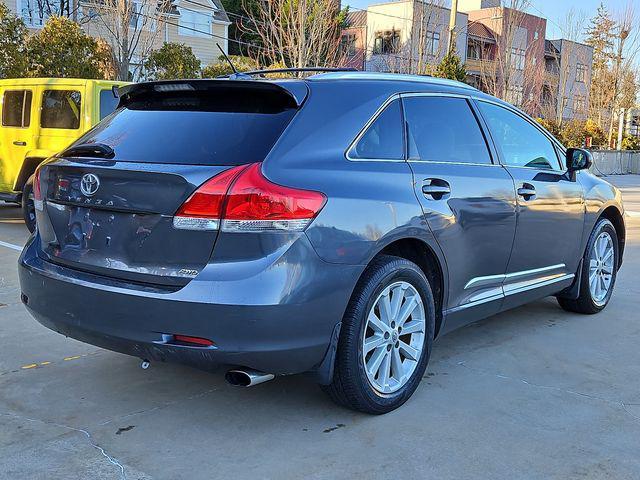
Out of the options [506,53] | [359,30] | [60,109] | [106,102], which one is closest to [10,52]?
[60,109]

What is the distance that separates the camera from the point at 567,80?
1689 inches

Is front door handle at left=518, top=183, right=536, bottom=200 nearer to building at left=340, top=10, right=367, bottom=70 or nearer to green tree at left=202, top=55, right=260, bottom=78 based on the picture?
green tree at left=202, top=55, right=260, bottom=78

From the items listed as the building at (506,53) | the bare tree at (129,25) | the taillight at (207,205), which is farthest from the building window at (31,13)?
the taillight at (207,205)

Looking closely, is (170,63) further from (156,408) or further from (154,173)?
(154,173)

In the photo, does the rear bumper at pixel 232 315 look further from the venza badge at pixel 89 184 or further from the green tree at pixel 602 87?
the green tree at pixel 602 87

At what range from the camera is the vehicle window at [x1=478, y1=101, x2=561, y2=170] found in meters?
4.55

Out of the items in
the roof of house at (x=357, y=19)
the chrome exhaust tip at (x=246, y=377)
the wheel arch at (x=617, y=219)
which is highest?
the roof of house at (x=357, y=19)

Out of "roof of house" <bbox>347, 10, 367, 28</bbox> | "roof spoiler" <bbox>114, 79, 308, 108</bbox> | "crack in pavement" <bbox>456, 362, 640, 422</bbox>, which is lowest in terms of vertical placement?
"crack in pavement" <bbox>456, 362, 640, 422</bbox>

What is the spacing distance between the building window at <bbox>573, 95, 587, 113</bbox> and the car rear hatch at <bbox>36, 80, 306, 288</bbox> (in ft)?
146

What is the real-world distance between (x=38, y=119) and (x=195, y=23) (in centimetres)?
2239

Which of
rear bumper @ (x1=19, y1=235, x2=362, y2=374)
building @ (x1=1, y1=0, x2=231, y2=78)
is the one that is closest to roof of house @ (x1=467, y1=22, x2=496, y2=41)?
building @ (x1=1, y1=0, x2=231, y2=78)

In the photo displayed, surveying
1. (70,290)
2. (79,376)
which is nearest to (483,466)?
(70,290)

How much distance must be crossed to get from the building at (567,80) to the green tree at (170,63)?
946 inches

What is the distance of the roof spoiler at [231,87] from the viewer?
10.8ft
